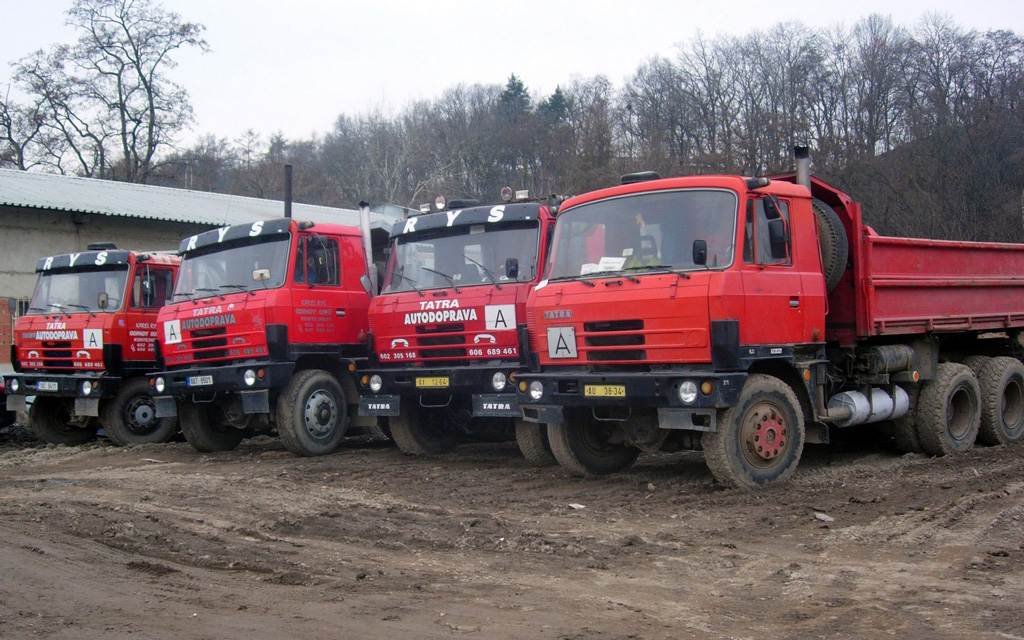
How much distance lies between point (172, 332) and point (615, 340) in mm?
6352

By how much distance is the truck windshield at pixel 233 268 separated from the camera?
1198 cm

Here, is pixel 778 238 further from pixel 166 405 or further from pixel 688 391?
pixel 166 405

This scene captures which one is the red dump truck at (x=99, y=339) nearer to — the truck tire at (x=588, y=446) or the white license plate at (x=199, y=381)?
the white license plate at (x=199, y=381)

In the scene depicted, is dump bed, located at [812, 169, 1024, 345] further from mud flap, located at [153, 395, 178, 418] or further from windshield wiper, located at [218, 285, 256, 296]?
mud flap, located at [153, 395, 178, 418]

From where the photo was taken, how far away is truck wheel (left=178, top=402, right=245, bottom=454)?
42.1ft

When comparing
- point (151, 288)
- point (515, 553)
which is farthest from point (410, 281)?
point (515, 553)

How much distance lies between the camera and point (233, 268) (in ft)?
40.4

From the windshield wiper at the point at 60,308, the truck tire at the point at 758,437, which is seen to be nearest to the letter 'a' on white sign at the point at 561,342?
the truck tire at the point at 758,437

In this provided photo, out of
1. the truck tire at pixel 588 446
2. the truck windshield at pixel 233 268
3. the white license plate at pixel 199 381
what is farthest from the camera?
the truck windshield at pixel 233 268

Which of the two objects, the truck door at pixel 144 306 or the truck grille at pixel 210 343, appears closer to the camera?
the truck grille at pixel 210 343

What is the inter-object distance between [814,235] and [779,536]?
341 centimetres

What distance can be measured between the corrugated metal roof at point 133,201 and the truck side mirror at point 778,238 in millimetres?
18434

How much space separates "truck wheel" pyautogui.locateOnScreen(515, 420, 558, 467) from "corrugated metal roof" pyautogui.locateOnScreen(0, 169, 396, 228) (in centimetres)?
1628

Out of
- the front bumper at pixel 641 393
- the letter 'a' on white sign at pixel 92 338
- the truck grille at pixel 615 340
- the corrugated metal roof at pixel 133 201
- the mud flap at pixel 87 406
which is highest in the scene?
the corrugated metal roof at pixel 133 201
